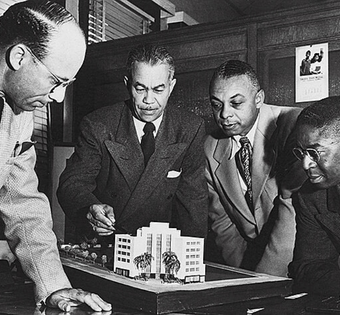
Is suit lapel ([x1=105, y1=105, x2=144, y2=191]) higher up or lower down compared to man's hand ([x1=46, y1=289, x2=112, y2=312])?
higher up

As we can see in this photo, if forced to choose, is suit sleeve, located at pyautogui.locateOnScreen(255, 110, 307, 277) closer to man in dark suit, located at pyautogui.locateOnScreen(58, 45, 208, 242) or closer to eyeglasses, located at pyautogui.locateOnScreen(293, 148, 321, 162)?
eyeglasses, located at pyautogui.locateOnScreen(293, 148, 321, 162)

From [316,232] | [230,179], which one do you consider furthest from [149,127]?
[316,232]

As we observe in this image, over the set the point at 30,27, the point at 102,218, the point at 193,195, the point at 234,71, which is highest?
the point at 234,71

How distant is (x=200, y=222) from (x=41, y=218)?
4.15 ft

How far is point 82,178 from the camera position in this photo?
2.88 meters

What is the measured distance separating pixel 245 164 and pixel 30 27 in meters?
1.74

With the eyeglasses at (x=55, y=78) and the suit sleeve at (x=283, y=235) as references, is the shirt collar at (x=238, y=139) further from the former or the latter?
the eyeglasses at (x=55, y=78)

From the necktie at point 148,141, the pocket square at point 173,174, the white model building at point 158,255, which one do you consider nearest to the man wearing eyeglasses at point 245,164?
the pocket square at point 173,174

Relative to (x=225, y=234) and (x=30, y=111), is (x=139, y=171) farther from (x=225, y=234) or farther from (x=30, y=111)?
(x=30, y=111)

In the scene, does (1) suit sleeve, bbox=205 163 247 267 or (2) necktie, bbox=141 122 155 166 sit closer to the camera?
(2) necktie, bbox=141 122 155 166

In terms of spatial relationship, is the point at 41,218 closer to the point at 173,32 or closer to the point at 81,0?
the point at 173,32

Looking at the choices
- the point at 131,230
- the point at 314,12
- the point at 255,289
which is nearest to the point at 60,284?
the point at 255,289

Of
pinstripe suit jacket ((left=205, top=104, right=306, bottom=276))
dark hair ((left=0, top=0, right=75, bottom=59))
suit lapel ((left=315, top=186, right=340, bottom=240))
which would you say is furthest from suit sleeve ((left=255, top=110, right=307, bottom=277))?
dark hair ((left=0, top=0, right=75, bottom=59))

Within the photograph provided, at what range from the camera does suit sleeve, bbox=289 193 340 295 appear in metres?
2.19
